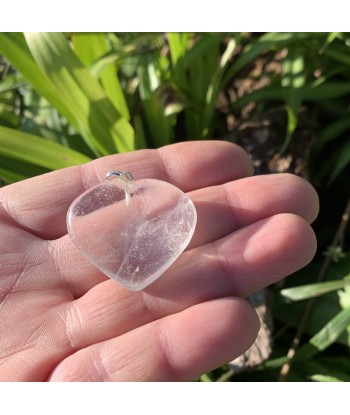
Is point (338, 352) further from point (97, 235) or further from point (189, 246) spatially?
point (97, 235)

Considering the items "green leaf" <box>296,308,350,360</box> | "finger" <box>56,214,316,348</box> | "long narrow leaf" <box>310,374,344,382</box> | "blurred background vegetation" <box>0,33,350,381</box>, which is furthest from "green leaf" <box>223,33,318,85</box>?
"long narrow leaf" <box>310,374,344,382</box>

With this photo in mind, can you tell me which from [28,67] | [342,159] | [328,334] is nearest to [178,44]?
[28,67]

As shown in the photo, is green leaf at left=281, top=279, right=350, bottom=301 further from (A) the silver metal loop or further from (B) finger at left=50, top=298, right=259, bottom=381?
(A) the silver metal loop

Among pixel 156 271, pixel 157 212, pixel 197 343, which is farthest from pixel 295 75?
pixel 197 343

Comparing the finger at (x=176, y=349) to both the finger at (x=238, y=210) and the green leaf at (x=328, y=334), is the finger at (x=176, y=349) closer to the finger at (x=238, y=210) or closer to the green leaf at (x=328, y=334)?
the finger at (x=238, y=210)

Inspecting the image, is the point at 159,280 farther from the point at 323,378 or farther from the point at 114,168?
the point at 323,378

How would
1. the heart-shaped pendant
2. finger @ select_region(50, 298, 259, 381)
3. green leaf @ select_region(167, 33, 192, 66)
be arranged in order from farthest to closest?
green leaf @ select_region(167, 33, 192, 66), the heart-shaped pendant, finger @ select_region(50, 298, 259, 381)

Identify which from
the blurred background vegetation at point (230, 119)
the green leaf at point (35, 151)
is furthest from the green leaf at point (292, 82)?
the green leaf at point (35, 151)
